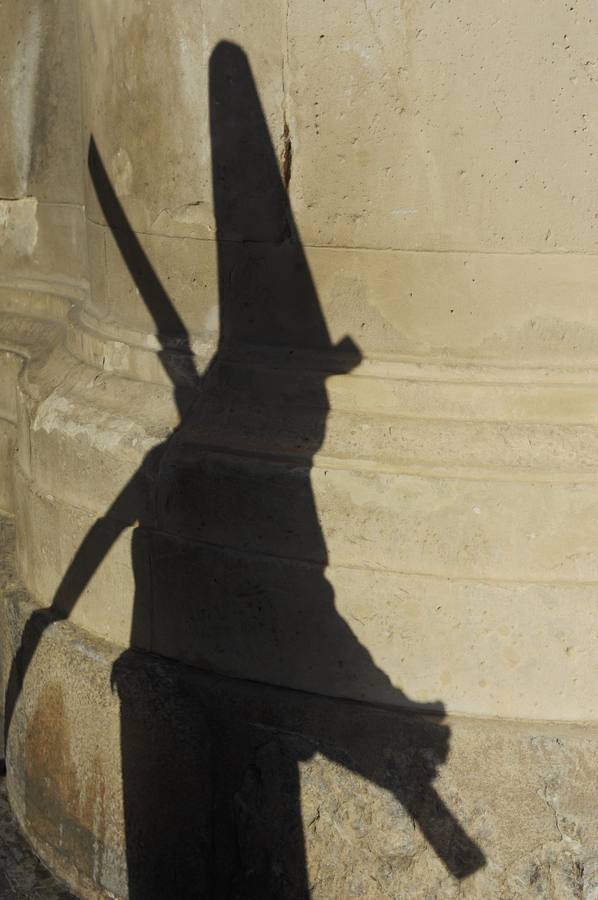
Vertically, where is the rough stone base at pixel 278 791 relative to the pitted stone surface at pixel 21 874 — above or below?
above

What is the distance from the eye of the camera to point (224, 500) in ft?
10.5

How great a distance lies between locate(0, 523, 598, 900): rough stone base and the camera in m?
2.94

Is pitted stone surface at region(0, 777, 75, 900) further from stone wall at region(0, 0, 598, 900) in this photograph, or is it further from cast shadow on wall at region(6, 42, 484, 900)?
cast shadow on wall at region(6, 42, 484, 900)

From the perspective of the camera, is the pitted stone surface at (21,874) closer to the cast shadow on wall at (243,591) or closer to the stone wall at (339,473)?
the stone wall at (339,473)

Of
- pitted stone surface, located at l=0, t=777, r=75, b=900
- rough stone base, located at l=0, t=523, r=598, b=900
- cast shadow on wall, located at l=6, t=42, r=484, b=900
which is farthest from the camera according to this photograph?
pitted stone surface, located at l=0, t=777, r=75, b=900

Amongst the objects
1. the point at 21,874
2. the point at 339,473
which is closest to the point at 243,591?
the point at 339,473

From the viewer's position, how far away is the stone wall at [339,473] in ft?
9.73

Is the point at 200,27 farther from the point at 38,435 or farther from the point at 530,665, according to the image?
the point at 530,665

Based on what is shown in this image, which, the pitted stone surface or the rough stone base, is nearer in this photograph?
→ the rough stone base

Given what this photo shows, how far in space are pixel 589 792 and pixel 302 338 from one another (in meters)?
1.27

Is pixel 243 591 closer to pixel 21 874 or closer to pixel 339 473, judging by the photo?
pixel 339 473

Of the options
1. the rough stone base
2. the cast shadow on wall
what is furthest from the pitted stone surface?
the cast shadow on wall

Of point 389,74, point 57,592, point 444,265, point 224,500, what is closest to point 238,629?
point 224,500

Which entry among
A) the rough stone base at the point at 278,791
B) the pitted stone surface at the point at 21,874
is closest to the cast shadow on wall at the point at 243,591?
the rough stone base at the point at 278,791
